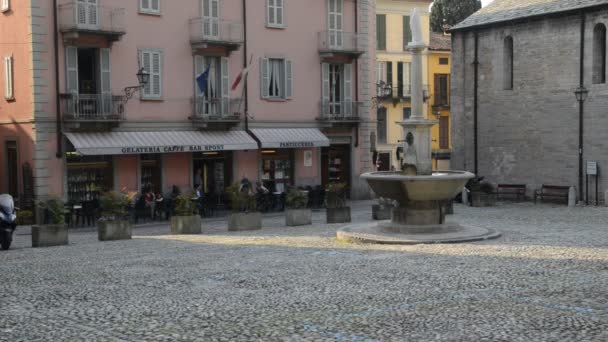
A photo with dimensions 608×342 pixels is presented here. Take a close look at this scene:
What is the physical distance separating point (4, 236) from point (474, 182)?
19152 millimetres

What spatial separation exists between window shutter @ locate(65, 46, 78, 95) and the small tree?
44675 millimetres

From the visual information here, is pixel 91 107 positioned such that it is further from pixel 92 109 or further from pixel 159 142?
pixel 159 142

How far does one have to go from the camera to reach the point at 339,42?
112 ft

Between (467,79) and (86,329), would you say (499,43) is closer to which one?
(467,79)

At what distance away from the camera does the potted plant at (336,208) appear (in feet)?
75.9

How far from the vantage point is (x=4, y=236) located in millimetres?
18250

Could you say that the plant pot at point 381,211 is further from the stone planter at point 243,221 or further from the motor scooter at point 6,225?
the motor scooter at point 6,225

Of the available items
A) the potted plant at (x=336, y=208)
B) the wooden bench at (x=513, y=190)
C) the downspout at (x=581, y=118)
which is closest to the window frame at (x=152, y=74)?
the potted plant at (x=336, y=208)

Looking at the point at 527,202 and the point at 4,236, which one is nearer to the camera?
the point at 4,236

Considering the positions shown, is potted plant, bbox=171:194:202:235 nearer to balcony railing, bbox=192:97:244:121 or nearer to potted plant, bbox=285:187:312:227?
potted plant, bbox=285:187:312:227

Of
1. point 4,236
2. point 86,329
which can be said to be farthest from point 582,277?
point 4,236

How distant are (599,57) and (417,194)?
53.0 feet

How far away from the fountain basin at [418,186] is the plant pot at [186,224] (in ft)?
18.7

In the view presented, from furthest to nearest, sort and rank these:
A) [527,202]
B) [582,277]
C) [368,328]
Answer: [527,202] → [582,277] → [368,328]
